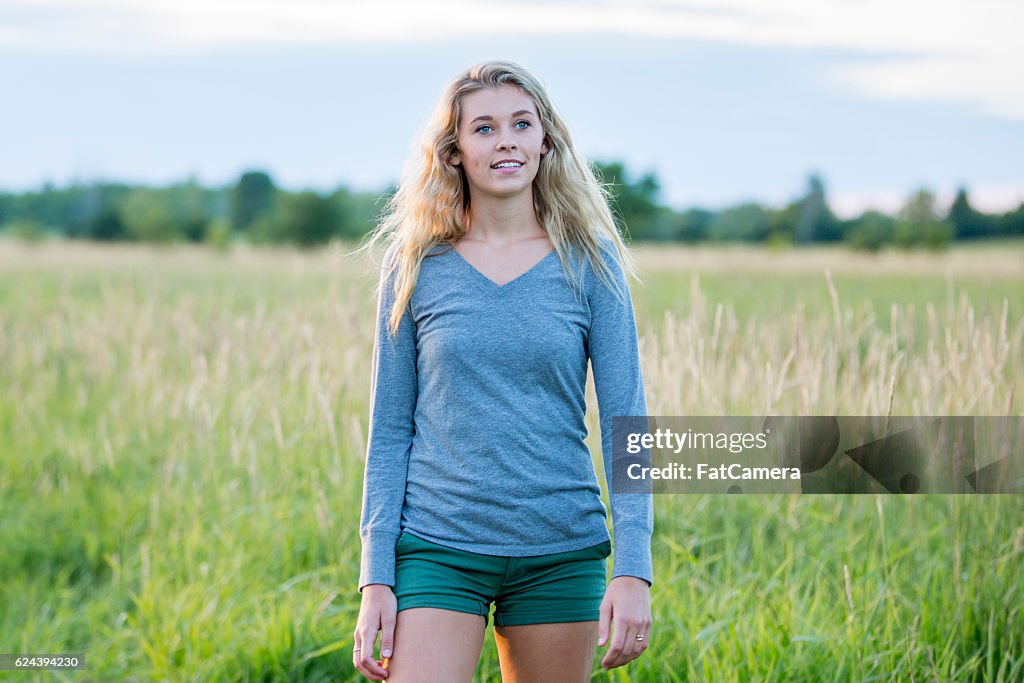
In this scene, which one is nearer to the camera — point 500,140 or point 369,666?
point 369,666

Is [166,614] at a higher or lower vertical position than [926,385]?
lower

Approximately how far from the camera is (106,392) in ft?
19.4

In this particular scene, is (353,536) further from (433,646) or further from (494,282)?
(494,282)

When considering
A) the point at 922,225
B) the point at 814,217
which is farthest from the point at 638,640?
the point at 814,217

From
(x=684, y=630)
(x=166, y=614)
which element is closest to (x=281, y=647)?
(x=166, y=614)

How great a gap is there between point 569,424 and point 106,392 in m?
4.90

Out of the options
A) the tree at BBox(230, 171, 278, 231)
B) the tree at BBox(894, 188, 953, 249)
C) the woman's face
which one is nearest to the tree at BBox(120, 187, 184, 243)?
the tree at BBox(230, 171, 278, 231)

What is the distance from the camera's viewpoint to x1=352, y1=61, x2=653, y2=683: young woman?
176 cm

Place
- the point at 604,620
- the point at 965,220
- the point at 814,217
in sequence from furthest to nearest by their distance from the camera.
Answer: the point at 814,217, the point at 965,220, the point at 604,620

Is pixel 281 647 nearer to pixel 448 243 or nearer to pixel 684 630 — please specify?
pixel 684 630

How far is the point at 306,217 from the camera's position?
56.3 meters

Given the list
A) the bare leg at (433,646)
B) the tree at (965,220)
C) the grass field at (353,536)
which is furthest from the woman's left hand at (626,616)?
the tree at (965,220)

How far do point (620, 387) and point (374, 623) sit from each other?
2.14 ft

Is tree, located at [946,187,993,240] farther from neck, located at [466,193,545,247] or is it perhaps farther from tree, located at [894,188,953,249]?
neck, located at [466,193,545,247]
